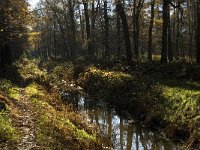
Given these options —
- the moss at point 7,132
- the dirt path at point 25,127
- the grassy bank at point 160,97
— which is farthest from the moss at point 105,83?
the moss at point 7,132

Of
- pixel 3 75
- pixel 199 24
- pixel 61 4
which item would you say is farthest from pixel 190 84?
pixel 61 4

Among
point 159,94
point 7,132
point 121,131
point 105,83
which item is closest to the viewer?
point 7,132

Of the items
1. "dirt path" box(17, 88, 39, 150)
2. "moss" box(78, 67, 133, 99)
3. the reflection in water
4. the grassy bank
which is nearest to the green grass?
"dirt path" box(17, 88, 39, 150)

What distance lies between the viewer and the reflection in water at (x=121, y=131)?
12.8m

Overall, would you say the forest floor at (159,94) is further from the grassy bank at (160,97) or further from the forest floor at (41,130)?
the forest floor at (41,130)

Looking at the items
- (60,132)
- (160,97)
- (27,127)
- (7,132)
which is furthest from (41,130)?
(160,97)

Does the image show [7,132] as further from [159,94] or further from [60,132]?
[159,94]

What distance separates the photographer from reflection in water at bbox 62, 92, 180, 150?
12.8m

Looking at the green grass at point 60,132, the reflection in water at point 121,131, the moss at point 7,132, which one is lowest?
the reflection in water at point 121,131

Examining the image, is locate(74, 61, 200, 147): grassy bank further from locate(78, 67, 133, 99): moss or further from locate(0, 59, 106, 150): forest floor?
locate(0, 59, 106, 150): forest floor

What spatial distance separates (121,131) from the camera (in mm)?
14844

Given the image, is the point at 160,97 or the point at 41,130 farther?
the point at 160,97

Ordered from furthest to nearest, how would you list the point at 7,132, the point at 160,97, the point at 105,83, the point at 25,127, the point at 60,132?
the point at 105,83 < the point at 160,97 < the point at 25,127 < the point at 60,132 < the point at 7,132

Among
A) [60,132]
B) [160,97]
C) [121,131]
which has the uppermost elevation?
[160,97]
